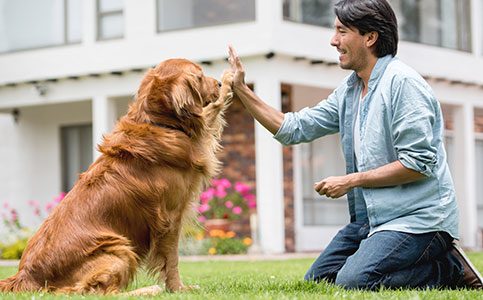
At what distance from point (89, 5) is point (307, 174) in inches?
203

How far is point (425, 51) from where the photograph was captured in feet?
55.6

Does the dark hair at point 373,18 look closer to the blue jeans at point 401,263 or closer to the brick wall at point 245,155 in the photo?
the blue jeans at point 401,263

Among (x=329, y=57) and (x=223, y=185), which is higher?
(x=329, y=57)

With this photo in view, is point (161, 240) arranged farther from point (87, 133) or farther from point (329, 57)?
point (87, 133)

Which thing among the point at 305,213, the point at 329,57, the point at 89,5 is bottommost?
the point at 305,213

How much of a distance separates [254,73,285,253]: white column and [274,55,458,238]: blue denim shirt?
8017 millimetres

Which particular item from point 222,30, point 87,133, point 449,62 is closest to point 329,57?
point 222,30

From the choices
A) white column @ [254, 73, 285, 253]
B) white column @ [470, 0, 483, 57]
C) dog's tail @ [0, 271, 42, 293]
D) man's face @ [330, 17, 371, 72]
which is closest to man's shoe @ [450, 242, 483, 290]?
man's face @ [330, 17, 371, 72]

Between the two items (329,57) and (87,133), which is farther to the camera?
(87,133)

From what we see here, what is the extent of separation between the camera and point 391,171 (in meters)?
5.83

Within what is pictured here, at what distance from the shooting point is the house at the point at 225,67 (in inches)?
571

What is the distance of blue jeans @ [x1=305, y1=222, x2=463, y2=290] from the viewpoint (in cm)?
589

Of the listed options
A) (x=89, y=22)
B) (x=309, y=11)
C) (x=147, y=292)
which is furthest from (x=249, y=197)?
(x=147, y=292)

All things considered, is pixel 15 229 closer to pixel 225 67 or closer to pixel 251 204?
pixel 251 204
